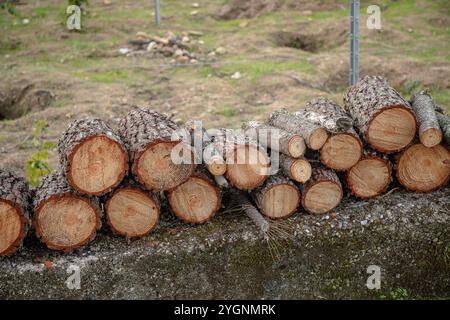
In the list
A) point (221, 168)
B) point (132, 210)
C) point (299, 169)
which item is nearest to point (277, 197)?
point (299, 169)

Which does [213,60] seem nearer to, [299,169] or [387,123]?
[387,123]

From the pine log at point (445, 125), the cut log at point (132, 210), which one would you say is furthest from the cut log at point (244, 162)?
the pine log at point (445, 125)

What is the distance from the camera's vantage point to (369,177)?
4.55m

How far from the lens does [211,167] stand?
408cm

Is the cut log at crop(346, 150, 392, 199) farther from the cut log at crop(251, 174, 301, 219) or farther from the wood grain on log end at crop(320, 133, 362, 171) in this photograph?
the cut log at crop(251, 174, 301, 219)

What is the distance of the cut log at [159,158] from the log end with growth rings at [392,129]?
152 cm

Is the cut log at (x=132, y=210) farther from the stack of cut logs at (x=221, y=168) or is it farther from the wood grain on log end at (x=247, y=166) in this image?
the wood grain on log end at (x=247, y=166)

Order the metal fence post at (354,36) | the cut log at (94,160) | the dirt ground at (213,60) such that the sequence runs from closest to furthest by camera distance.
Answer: the cut log at (94,160) < the metal fence post at (354,36) < the dirt ground at (213,60)

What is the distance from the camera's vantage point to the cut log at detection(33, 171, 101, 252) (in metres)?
3.94

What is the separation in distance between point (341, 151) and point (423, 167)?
81 centimetres

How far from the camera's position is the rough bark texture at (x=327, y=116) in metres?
4.30

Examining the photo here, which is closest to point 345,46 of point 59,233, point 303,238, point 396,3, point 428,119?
point 396,3

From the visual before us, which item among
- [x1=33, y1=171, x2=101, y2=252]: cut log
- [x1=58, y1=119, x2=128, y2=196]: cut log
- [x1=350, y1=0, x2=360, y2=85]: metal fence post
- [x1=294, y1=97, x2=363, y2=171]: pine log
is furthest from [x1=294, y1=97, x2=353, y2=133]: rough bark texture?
[x1=350, y1=0, x2=360, y2=85]: metal fence post

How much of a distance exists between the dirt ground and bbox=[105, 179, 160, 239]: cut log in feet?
10.9
